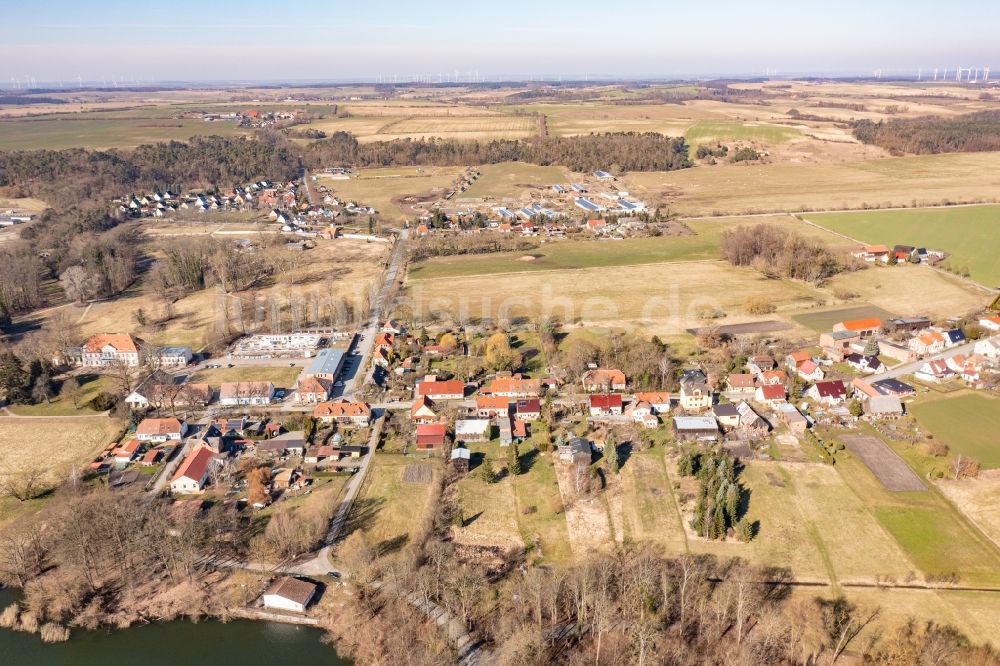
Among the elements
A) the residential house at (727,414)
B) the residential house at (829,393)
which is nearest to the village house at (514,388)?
the residential house at (727,414)

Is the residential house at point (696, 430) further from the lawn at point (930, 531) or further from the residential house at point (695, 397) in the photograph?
the lawn at point (930, 531)

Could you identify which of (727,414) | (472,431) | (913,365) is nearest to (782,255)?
(913,365)

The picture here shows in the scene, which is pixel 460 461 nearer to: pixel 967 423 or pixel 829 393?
pixel 829 393

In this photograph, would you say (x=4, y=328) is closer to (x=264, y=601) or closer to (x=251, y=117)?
(x=264, y=601)

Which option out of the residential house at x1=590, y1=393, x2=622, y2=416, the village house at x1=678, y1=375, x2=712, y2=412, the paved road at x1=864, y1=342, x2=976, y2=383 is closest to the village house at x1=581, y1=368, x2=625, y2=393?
the residential house at x1=590, y1=393, x2=622, y2=416

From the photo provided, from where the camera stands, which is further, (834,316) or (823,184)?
(823,184)

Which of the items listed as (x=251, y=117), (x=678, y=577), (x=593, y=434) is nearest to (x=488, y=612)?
(x=678, y=577)
